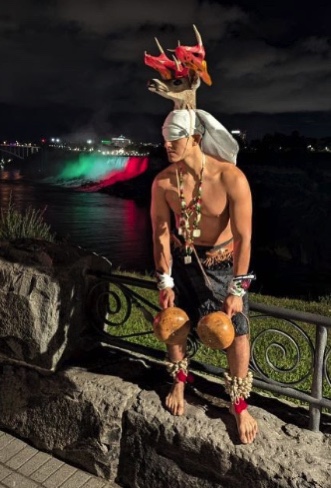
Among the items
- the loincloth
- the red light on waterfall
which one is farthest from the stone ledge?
the red light on waterfall

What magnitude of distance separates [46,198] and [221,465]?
51872 millimetres

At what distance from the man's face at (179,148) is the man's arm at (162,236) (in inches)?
9.9

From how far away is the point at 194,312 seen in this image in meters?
3.21

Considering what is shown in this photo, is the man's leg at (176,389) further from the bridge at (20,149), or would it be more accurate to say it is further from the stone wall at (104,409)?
the bridge at (20,149)

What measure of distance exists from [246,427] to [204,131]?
6.06 ft

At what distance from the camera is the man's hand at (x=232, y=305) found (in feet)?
9.61

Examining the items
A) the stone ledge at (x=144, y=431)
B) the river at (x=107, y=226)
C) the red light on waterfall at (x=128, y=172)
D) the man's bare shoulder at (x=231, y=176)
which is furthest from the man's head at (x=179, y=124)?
the red light on waterfall at (x=128, y=172)

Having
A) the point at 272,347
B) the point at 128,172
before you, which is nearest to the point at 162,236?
the point at 272,347

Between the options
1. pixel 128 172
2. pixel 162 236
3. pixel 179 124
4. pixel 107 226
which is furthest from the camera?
pixel 128 172

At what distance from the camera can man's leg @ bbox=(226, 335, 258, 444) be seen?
297cm

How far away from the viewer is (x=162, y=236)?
3199 millimetres

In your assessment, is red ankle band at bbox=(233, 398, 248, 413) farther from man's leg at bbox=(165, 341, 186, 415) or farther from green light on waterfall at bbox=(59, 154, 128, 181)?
green light on waterfall at bbox=(59, 154, 128, 181)

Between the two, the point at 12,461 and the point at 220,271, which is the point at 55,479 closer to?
the point at 12,461

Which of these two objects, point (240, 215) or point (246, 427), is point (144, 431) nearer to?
point (246, 427)
